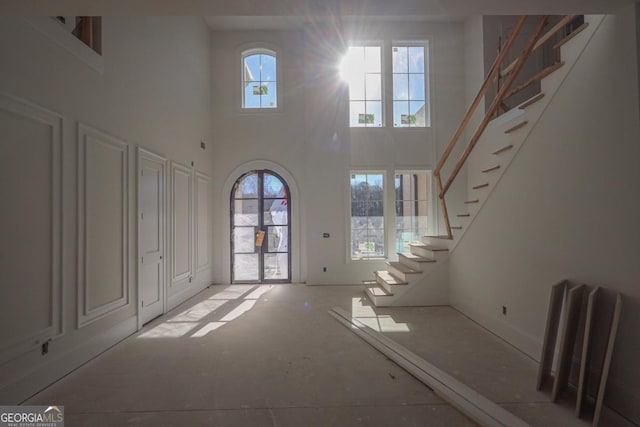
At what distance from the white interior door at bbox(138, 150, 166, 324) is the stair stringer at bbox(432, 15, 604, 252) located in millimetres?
4278

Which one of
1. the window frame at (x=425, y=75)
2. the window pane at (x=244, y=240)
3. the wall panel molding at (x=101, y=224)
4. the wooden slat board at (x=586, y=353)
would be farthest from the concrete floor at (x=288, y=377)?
the window frame at (x=425, y=75)

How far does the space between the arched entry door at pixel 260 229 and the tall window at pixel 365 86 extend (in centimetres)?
226

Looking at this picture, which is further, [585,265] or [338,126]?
[338,126]

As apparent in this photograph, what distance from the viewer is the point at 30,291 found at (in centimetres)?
237

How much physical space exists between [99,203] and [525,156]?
4.38 m

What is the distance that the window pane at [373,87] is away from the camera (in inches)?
255

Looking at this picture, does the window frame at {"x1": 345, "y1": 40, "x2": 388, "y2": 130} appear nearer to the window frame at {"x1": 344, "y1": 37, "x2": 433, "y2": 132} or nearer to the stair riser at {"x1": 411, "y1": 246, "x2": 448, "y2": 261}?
the window frame at {"x1": 344, "y1": 37, "x2": 433, "y2": 132}

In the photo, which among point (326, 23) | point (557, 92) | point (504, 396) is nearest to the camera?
point (504, 396)

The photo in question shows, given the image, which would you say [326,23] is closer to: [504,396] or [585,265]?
[585,265]

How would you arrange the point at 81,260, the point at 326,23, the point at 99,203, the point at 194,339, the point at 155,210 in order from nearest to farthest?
the point at 81,260
the point at 99,203
the point at 194,339
the point at 155,210
the point at 326,23

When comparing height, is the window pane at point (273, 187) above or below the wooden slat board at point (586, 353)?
above

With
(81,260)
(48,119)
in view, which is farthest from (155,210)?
(48,119)

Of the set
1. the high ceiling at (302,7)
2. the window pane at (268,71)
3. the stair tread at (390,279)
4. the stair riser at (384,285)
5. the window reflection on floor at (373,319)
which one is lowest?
the window reflection on floor at (373,319)

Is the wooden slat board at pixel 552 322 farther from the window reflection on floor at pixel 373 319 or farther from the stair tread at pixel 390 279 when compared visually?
the stair tread at pixel 390 279
